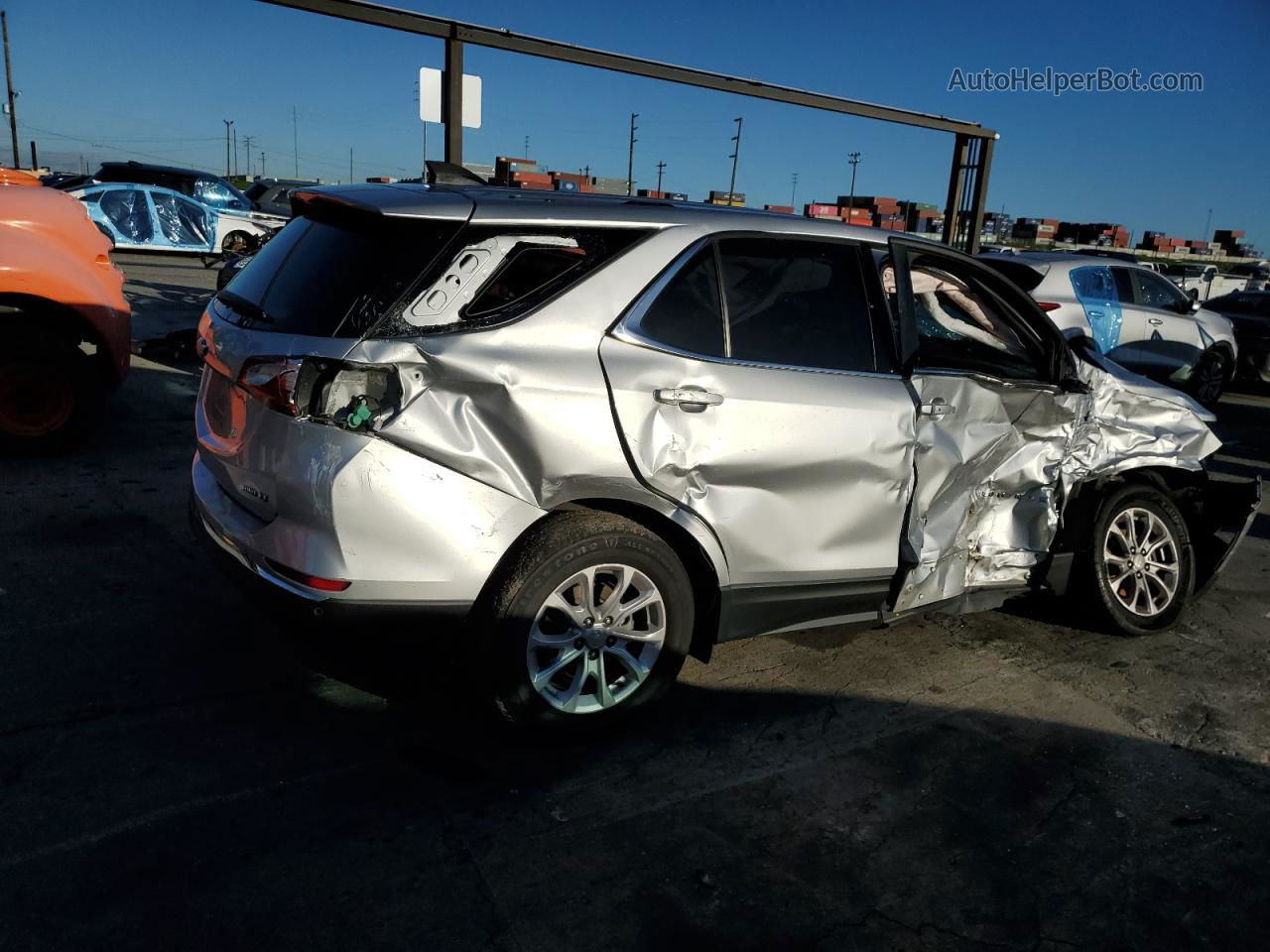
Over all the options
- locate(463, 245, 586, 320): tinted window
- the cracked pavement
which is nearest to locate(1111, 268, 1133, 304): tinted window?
the cracked pavement

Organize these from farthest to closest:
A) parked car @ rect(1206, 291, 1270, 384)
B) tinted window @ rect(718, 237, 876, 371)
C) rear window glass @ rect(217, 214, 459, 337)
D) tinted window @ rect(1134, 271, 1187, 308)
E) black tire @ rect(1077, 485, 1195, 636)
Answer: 1. parked car @ rect(1206, 291, 1270, 384)
2. tinted window @ rect(1134, 271, 1187, 308)
3. black tire @ rect(1077, 485, 1195, 636)
4. tinted window @ rect(718, 237, 876, 371)
5. rear window glass @ rect(217, 214, 459, 337)

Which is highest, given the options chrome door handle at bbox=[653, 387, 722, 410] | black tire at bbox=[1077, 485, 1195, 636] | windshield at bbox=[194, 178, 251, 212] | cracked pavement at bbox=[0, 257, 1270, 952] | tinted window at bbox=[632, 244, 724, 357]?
windshield at bbox=[194, 178, 251, 212]

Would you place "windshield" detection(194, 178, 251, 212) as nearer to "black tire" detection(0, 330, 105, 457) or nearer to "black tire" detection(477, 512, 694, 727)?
"black tire" detection(0, 330, 105, 457)

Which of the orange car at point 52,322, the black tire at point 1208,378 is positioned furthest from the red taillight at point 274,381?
the black tire at point 1208,378

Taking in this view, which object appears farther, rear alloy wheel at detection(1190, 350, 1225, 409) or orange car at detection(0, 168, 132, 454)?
rear alloy wheel at detection(1190, 350, 1225, 409)

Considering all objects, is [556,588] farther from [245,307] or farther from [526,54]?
[526,54]

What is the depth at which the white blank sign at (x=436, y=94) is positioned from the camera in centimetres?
672

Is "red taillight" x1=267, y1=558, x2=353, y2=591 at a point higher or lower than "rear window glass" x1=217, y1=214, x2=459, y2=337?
lower

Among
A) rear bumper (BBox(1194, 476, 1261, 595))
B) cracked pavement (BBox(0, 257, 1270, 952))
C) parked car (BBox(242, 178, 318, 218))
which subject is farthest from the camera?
parked car (BBox(242, 178, 318, 218))

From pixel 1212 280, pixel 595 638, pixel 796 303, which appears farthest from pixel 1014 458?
pixel 1212 280

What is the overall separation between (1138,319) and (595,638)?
1015cm

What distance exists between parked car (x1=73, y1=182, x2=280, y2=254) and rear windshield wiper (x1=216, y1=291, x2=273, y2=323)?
16.0m

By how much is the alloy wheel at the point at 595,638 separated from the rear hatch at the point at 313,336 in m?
0.83

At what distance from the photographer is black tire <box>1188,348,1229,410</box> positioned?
39.6ft
